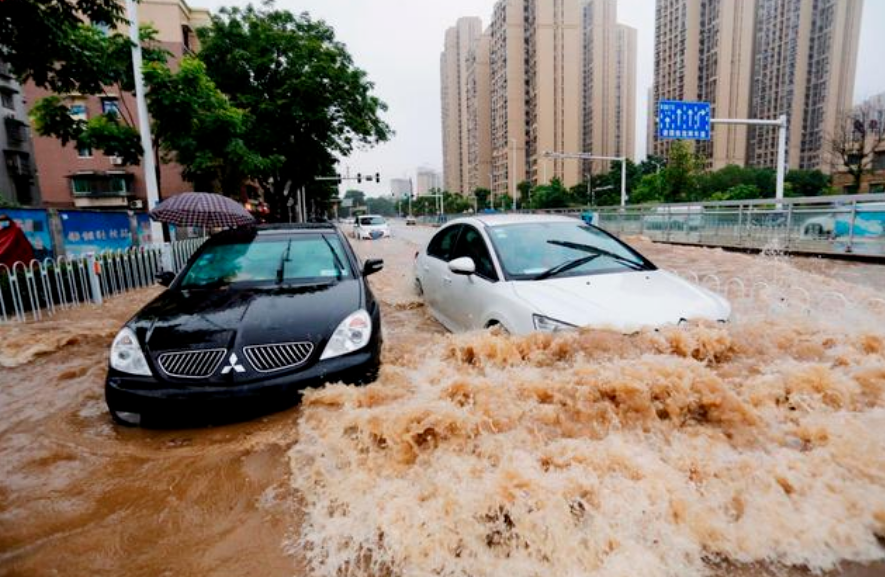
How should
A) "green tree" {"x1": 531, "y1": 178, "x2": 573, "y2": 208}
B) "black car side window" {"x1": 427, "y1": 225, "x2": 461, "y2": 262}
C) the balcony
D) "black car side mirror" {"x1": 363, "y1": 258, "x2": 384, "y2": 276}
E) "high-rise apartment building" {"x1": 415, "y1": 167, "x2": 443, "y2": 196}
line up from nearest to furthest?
1. "black car side mirror" {"x1": 363, "y1": 258, "x2": 384, "y2": 276}
2. "black car side window" {"x1": 427, "y1": 225, "x2": 461, "y2": 262}
3. the balcony
4. "green tree" {"x1": 531, "y1": 178, "x2": 573, "y2": 208}
5. "high-rise apartment building" {"x1": 415, "y1": 167, "x2": 443, "y2": 196}

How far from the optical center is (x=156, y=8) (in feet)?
90.2

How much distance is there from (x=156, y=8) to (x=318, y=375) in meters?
33.3

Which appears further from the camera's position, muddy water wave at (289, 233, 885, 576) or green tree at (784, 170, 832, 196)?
green tree at (784, 170, 832, 196)

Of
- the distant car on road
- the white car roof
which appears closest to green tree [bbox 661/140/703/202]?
the distant car on road

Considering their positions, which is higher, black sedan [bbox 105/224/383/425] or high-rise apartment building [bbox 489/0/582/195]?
→ high-rise apartment building [bbox 489/0/582/195]

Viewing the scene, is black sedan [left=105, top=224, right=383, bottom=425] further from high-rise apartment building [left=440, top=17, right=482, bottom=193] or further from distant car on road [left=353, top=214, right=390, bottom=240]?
high-rise apartment building [left=440, top=17, right=482, bottom=193]

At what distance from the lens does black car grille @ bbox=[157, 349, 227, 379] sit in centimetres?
292

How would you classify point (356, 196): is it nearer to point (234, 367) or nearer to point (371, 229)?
point (371, 229)

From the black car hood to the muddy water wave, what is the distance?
1.50 ft

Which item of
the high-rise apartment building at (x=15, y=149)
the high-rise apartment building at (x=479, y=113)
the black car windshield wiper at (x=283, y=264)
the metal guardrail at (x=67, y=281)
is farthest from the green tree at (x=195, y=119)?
the high-rise apartment building at (x=479, y=113)

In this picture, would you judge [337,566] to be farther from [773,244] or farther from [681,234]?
[681,234]

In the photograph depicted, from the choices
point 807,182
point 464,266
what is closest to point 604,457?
point 464,266

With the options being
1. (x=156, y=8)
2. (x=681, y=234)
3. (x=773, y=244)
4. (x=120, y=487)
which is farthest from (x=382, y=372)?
(x=156, y=8)

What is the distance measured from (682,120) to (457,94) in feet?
328
